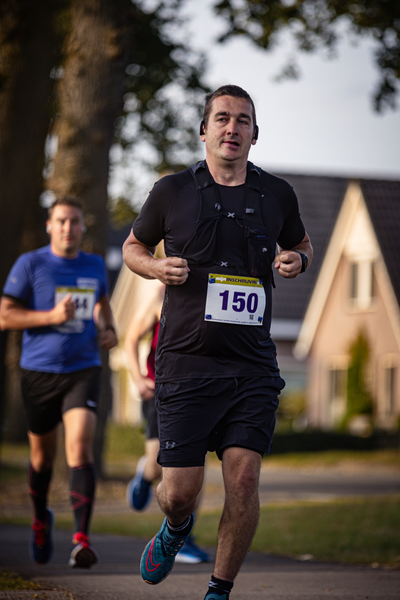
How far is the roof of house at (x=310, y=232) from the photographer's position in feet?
113

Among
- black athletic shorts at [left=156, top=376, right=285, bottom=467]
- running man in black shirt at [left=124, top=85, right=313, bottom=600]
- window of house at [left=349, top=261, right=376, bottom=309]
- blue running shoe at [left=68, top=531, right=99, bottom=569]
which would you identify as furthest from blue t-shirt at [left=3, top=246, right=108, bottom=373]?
window of house at [left=349, top=261, right=376, bottom=309]

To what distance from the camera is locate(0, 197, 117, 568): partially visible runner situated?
21.2 feet

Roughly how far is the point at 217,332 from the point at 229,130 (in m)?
0.99

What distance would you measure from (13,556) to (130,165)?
1748 centimetres

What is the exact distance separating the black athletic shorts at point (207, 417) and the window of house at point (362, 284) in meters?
25.0

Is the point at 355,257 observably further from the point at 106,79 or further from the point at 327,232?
the point at 106,79

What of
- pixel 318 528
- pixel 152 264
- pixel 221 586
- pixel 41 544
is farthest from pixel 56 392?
pixel 318 528

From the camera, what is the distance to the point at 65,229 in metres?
6.89

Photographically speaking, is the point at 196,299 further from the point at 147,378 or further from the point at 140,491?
the point at 140,491

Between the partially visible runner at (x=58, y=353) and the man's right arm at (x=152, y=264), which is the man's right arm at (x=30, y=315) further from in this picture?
the man's right arm at (x=152, y=264)

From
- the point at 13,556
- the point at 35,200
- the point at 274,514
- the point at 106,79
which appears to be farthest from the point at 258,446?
the point at 35,200

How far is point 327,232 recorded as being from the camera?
3553 centimetres

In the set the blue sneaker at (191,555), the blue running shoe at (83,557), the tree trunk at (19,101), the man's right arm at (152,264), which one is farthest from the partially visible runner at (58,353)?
the tree trunk at (19,101)

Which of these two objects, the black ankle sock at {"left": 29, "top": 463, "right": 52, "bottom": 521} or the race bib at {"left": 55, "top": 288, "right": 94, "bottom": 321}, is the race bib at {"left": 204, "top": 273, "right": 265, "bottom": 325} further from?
the black ankle sock at {"left": 29, "top": 463, "right": 52, "bottom": 521}
